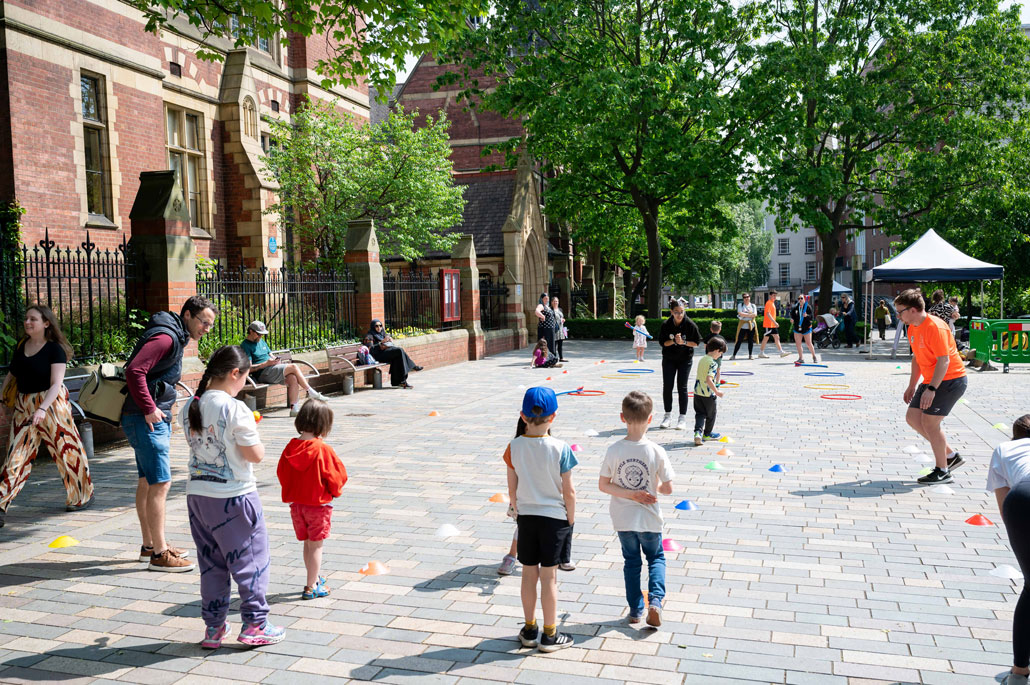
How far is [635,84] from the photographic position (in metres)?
25.6

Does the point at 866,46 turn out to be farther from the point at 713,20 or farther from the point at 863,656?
the point at 863,656

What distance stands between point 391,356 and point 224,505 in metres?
12.3

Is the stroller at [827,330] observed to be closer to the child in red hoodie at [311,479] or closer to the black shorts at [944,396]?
the black shorts at [944,396]

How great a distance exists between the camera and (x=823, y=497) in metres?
7.22

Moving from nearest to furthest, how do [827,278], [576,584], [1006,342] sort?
1. [576,584]
2. [1006,342]
3. [827,278]

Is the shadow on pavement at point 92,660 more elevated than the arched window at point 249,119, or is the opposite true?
the arched window at point 249,119

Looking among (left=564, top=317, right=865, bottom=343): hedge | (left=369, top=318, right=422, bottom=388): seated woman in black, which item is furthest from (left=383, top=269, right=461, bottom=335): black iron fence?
(left=564, top=317, right=865, bottom=343): hedge

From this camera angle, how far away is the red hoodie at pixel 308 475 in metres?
4.81

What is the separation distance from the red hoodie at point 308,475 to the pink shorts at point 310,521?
4 cm

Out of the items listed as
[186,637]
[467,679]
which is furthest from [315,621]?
[467,679]

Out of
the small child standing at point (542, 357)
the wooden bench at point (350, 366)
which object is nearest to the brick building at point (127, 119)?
the wooden bench at point (350, 366)

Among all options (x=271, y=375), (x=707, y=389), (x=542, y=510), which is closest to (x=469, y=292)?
(x=271, y=375)

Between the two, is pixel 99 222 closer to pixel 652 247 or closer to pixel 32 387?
pixel 32 387

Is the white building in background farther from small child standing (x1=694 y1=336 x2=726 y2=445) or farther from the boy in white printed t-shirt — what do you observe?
the boy in white printed t-shirt
